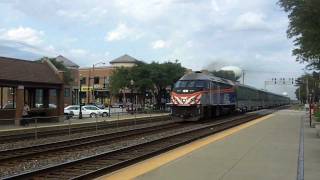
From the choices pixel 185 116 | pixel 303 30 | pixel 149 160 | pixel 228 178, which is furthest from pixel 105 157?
pixel 185 116

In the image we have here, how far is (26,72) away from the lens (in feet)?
132

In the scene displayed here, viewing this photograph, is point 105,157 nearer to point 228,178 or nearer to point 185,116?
point 228,178

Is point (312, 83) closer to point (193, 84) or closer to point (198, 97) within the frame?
point (193, 84)

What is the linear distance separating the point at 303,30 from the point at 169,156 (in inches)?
546

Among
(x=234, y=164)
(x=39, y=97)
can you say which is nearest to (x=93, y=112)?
(x=39, y=97)

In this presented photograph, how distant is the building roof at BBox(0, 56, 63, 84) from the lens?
37.5 m

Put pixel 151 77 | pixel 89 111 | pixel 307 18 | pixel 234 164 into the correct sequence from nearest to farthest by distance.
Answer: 1. pixel 234 164
2. pixel 307 18
3. pixel 89 111
4. pixel 151 77

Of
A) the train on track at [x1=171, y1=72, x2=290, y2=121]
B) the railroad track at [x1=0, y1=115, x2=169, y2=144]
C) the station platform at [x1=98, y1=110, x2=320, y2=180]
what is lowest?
the station platform at [x1=98, y1=110, x2=320, y2=180]

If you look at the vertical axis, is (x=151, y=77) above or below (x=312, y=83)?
above

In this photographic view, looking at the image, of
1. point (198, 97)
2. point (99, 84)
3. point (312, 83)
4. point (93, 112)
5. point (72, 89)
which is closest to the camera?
point (198, 97)

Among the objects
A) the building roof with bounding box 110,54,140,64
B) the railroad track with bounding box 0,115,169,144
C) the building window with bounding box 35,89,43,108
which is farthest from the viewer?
the building roof with bounding box 110,54,140,64

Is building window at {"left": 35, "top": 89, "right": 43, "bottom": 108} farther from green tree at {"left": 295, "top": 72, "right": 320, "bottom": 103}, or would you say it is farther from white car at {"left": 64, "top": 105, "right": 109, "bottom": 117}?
green tree at {"left": 295, "top": 72, "right": 320, "bottom": 103}

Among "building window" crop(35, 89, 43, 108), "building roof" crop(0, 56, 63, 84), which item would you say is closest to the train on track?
"building roof" crop(0, 56, 63, 84)

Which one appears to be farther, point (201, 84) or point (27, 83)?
point (27, 83)
